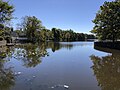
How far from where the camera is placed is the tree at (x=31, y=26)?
2687 inches

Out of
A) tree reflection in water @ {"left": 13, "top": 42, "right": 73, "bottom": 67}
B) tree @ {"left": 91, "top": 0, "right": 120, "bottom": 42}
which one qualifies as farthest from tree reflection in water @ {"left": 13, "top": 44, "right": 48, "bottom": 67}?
tree @ {"left": 91, "top": 0, "right": 120, "bottom": 42}

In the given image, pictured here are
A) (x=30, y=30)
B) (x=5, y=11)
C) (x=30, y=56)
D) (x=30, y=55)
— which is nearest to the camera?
(x=30, y=56)

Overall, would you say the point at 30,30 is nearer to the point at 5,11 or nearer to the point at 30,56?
the point at 5,11

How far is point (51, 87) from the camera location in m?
7.95

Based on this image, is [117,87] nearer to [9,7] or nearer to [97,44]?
[9,7]

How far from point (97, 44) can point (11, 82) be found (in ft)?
141

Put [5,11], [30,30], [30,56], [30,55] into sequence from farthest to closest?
[30,30], [5,11], [30,55], [30,56]

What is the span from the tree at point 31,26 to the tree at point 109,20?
102 ft

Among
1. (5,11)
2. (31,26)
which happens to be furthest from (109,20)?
(31,26)

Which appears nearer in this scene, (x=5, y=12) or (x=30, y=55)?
(x=30, y=55)

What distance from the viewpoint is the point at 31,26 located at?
68.2 metres

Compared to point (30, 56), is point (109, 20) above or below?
above

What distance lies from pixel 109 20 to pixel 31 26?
35607 mm

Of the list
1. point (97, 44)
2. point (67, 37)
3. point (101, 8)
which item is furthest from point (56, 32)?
point (101, 8)
